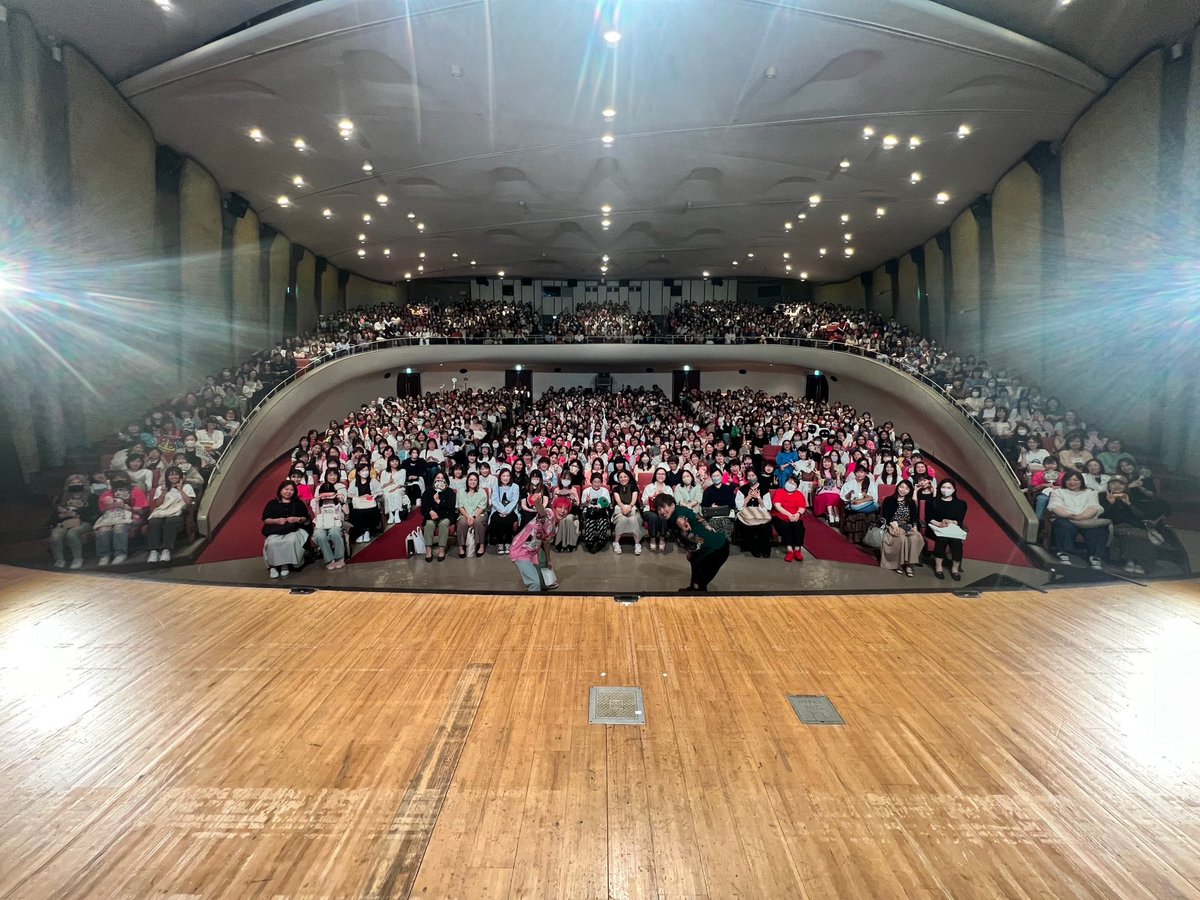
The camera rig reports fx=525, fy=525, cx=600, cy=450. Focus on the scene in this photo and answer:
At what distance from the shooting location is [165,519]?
20.9ft

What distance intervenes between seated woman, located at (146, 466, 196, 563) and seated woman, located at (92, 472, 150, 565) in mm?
155

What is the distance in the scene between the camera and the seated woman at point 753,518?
6602 millimetres

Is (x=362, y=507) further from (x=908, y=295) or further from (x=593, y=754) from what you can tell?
(x=908, y=295)

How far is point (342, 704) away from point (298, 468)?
205 inches

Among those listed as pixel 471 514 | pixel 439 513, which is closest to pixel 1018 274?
pixel 471 514

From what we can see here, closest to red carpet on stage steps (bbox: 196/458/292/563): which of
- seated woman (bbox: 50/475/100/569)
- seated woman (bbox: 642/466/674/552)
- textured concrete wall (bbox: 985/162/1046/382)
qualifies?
seated woman (bbox: 50/475/100/569)

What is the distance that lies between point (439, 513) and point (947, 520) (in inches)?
237

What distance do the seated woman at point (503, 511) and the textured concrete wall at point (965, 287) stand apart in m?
13.9

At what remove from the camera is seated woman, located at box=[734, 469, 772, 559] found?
6.60 m

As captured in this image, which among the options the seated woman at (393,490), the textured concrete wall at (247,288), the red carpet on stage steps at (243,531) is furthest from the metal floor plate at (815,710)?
the textured concrete wall at (247,288)

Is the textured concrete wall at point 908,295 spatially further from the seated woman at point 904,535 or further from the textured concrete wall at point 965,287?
the seated woman at point 904,535

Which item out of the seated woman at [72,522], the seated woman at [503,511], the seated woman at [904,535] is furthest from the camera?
the seated woman at [503,511]

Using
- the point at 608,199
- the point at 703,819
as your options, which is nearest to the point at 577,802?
the point at 703,819

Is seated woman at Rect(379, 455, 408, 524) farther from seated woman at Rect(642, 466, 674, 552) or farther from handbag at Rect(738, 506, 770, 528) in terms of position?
handbag at Rect(738, 506, 770, 528)
